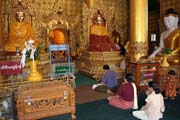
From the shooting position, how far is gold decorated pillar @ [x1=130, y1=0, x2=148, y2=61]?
7059mm

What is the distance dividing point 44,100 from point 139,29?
441cm

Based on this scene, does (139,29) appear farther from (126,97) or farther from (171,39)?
(126,97)

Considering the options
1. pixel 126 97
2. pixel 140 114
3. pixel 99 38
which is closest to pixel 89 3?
pixel 99 38

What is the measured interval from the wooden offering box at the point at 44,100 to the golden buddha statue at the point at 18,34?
170 inches

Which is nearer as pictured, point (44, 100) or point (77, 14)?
point (44, 100)

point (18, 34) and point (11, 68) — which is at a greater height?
point (18, 34)

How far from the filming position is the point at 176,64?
6.59 meters

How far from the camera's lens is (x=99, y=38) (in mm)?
9234

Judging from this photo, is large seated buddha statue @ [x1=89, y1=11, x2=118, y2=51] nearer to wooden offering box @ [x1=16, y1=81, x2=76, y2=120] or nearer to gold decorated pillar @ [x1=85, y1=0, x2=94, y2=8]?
gold decorated pillar @ [x1=85, y1=0, x2=94, y2=8]

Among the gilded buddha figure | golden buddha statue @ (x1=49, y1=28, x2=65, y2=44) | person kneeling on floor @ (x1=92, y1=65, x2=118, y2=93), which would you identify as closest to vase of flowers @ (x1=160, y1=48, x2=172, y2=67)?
the gilded buddha figure

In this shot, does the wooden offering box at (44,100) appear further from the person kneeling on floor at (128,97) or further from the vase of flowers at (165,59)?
the vase of flowers at (165,59)

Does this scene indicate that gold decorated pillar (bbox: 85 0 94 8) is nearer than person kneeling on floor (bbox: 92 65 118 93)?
No

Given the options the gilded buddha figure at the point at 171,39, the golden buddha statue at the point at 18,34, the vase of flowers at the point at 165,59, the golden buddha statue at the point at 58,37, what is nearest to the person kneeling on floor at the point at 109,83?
the vase of flowers at the point at 165,59

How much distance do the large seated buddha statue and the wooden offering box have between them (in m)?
4.70
